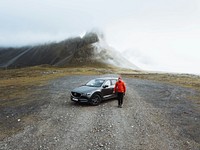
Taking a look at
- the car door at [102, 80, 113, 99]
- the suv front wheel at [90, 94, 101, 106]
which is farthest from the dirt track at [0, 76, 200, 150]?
the car door at [102, 80, 113, 99]

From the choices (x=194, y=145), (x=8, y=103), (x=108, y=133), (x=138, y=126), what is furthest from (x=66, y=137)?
(x=8, y=103)

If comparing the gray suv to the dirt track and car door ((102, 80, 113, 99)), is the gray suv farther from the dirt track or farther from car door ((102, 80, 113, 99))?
Result: the dirt track

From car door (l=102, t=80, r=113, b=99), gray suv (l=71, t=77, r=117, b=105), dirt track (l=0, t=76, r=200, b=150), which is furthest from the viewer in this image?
car door (l=102, t=80, r=113, b=99)

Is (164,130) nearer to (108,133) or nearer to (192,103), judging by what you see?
(108,133)

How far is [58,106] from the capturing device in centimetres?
2445

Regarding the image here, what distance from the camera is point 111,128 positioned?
17.4 m

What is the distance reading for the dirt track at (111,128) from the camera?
1492cm

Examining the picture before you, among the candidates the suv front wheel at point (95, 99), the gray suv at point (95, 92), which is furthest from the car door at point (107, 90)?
the suv front wheel at point (95, 99)

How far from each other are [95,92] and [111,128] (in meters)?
7.31

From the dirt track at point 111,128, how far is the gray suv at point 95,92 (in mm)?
727

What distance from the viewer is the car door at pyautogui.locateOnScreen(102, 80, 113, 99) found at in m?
25.2

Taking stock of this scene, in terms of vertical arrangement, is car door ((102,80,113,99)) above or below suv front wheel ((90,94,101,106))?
above

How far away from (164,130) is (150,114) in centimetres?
407

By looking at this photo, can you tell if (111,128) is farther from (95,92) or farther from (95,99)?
(95,92)
